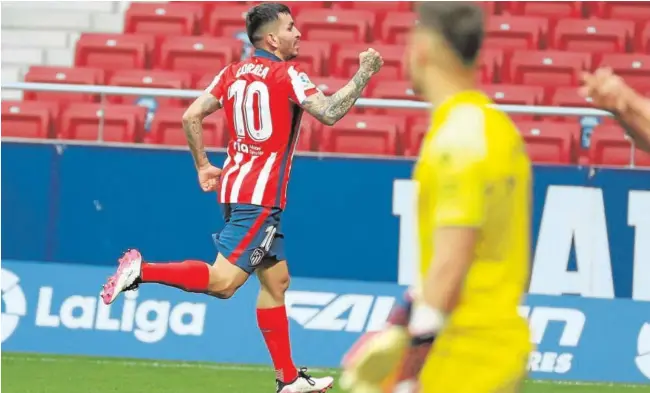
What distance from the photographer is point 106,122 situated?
10.3 meters

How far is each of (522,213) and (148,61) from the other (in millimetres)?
10046

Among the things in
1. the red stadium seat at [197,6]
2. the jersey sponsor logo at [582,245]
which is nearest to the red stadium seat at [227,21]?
the red stadium seat at [197,6]

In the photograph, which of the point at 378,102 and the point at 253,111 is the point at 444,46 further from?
the point at 378,102

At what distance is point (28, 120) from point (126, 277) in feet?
14.9

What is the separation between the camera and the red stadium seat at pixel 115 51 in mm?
12805

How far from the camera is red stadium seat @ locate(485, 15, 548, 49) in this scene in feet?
41.1

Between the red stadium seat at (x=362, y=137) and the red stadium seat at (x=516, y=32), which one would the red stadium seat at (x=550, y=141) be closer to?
the red stadium seat at (x=362, y=137)

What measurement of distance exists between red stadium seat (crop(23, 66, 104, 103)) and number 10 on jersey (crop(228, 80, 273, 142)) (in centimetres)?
492

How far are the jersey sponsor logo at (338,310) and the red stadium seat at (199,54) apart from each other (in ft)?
12.5

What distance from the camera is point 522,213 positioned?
3.20 meters

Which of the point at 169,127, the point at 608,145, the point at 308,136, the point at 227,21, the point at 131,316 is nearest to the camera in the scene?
the point at 131,316

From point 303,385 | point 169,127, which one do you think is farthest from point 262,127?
point 169,127

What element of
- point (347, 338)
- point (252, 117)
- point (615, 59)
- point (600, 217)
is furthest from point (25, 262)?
point (615, 59)

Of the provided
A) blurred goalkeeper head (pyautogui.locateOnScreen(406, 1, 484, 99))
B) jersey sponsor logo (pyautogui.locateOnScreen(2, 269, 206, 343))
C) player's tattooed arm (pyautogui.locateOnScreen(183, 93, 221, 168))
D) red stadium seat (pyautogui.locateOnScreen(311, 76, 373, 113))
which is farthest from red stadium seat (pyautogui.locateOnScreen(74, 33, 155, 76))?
blurred goalkeeper head (pyautogui.locateOnScreen(406, 1, 484, 99))
